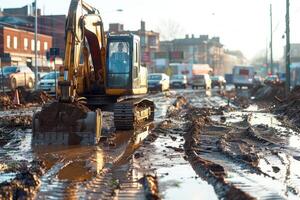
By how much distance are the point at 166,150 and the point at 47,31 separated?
86.5 metres

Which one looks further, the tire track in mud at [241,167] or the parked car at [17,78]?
the parked car at [17,78]

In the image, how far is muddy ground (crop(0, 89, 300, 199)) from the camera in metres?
8.48

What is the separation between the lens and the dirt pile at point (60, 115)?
46.5ft

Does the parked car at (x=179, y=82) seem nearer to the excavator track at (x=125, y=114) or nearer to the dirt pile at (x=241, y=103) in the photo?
the dirt pile at (x=241, y=103)

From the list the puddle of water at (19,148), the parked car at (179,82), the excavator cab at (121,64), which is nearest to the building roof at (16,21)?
the parked car at (179,82)

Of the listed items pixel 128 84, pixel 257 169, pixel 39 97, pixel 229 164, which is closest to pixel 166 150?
pixel 229 164

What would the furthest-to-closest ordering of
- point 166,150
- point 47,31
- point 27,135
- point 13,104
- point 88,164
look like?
point 47,31 → point 13,104 → point 27,135 → point 166,150 → point 88,164

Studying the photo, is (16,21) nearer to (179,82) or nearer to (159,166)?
(179,82)

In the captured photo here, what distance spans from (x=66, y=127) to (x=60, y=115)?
0.35 m

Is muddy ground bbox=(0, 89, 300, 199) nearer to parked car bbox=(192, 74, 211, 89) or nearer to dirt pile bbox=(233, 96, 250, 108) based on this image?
dirt pile bbox=(233, 96, 250, 108)

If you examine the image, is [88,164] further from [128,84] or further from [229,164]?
[128,84]

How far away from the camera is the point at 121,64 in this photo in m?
17.9

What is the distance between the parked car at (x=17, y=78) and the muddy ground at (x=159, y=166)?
74.4ft

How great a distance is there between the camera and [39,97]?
109 feet
